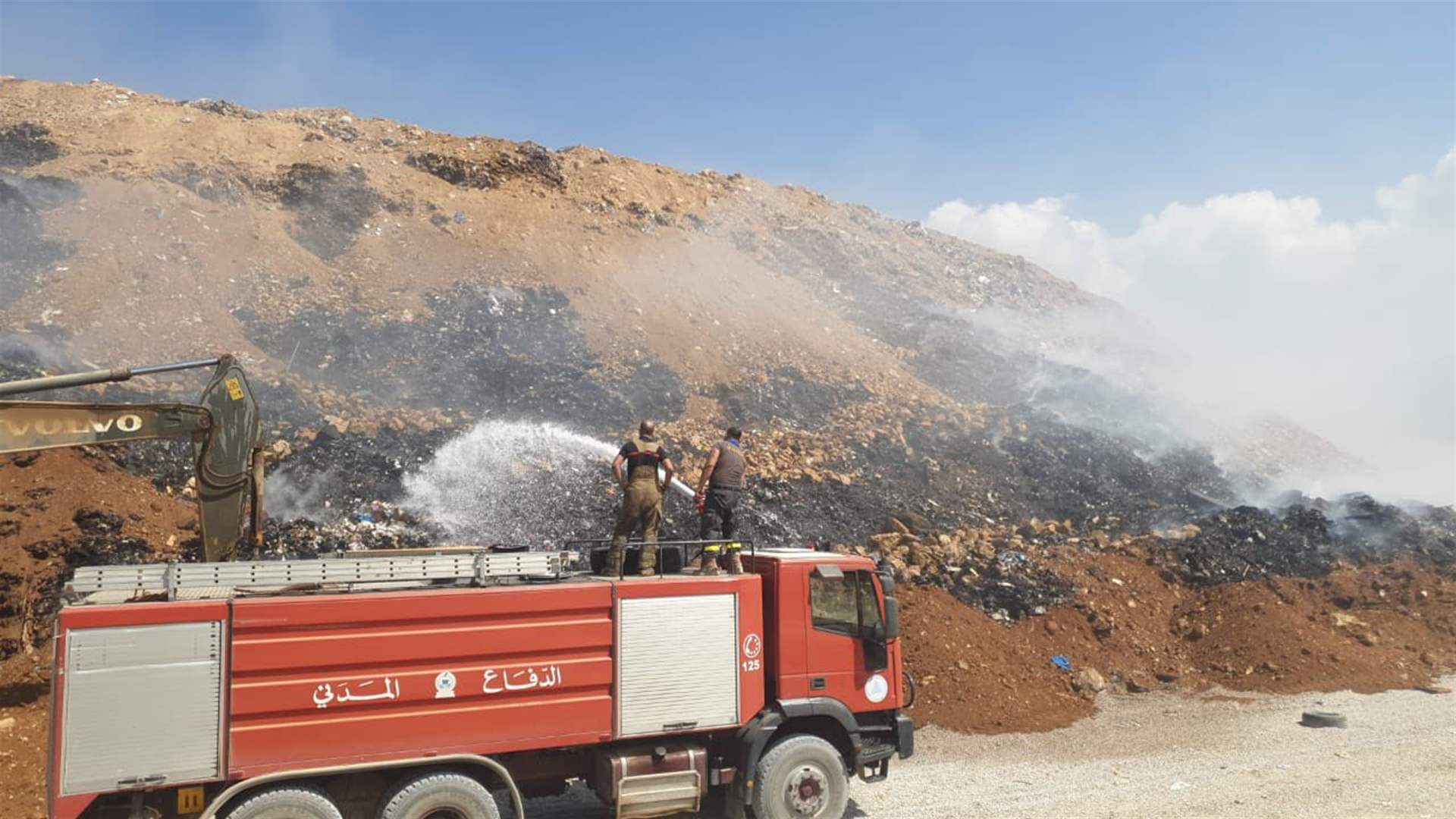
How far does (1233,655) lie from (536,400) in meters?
15.1

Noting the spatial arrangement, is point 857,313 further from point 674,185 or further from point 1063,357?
point 674,185

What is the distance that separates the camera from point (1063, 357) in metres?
35.2

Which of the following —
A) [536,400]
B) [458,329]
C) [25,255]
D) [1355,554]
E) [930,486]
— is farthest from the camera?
[458,329]

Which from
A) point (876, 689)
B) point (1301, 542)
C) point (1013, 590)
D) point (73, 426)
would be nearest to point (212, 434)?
point (73, 426)

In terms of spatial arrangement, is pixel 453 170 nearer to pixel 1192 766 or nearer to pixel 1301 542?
pixel 1301 542

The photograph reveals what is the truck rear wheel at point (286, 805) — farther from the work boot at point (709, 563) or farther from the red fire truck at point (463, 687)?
the work boot at point (709, 563)

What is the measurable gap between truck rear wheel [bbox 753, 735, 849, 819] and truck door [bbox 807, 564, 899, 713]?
45cm

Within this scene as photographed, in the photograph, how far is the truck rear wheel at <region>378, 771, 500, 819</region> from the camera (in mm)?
6844

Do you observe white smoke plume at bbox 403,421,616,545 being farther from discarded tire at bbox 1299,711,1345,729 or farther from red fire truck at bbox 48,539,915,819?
discarded tire at bbox 1299,711,1345,729

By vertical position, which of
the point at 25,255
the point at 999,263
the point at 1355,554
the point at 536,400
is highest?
the point at 999,263

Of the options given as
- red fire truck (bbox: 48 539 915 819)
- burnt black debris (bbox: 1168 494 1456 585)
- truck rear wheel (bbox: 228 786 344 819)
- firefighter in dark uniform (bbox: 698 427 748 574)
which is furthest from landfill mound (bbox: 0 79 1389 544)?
truck rear wheel (bbox: 228 786 344 819)

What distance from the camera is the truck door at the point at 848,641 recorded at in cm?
826

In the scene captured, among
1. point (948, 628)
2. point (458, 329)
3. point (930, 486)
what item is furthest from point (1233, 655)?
point (458, 329)

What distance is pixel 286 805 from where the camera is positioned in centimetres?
656
